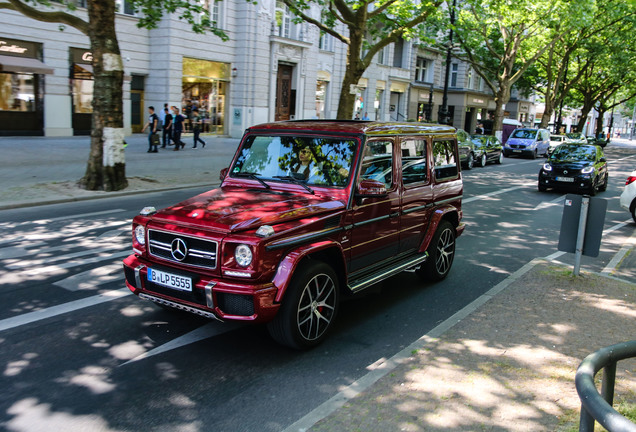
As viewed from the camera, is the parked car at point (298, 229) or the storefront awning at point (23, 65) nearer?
the parked car at point (298, 229)

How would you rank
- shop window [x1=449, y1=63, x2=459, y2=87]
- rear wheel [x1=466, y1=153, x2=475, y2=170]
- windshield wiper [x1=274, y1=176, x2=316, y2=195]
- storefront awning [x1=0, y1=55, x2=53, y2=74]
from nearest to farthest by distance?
1. windshield wiper [x1=274, y1=176, x2=316, y2=195]
2. storefront awning [x1=0, y1=55, x2=53, y2=74]
3. rear wheel [x1=466, y1=153, x2=475, y2=170]
4. shop window [x1=449, y1=63, x2=459, y2=87]

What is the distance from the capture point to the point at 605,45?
130ft

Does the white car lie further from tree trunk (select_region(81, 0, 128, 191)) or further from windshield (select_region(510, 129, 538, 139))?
windshield (select_region(510, 129, 538, 139))

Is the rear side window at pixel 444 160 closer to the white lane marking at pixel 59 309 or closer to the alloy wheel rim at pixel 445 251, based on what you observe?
the alloy wheel rim at pixel 445 251

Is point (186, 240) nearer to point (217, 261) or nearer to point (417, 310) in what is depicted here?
point (217, 261)

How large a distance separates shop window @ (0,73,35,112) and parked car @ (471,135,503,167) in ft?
63.5

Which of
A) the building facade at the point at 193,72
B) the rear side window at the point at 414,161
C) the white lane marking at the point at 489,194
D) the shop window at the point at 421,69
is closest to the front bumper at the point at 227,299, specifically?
the rear side window at the point at 414,161

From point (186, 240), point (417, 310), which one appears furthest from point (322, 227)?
point (417, 310)

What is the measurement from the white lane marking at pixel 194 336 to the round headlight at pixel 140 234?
3.08ft

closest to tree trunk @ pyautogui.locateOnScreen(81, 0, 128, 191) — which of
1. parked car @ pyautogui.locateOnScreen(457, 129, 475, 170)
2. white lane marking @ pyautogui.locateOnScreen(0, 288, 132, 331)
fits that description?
white lane marking @ pyautogui.locateOnScreen(0, 288, 132, 331)

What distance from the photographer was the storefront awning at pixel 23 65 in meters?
21.0

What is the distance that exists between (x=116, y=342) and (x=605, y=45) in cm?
4345

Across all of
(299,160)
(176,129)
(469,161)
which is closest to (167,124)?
→ (176,129)

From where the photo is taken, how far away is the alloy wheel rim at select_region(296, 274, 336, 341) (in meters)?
4.69
